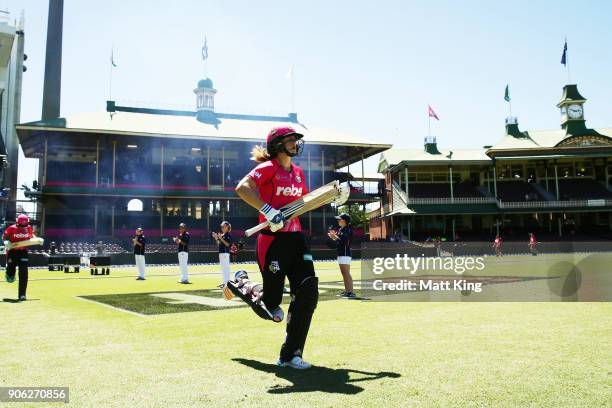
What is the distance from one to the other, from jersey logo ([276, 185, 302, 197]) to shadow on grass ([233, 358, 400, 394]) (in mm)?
1778

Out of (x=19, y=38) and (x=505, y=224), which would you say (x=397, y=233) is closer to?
(x=505, y=224)

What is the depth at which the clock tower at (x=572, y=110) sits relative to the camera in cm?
6300

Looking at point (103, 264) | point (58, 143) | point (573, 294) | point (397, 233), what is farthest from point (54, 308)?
point (397, 233)

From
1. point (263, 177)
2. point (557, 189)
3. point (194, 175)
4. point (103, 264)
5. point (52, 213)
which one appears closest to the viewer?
point (263, 177)

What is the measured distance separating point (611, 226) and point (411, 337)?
62.4 m

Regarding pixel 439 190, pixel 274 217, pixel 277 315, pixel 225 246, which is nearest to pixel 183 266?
pixel 225 246

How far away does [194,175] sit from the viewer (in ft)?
164

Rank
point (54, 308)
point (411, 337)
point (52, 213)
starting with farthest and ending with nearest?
point (52, 213)
point (54, 308)
point (411, 337)

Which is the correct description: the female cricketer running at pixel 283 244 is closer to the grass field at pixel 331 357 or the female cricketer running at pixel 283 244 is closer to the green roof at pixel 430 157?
the grass field at pixel 331 357

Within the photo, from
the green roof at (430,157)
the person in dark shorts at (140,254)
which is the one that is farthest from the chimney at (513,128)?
the person in dark shorts at (140,254)

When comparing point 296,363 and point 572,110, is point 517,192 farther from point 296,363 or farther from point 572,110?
point 296,363

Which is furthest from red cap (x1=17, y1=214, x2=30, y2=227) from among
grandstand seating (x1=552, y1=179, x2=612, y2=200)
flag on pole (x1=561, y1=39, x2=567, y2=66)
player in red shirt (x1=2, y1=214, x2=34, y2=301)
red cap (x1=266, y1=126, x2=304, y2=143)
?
flag on pole (x1=561, y1=39, x2=567, y2=66)

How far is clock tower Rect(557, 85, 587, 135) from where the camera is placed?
63.0 metres

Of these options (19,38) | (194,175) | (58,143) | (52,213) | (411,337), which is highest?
(19,38)
